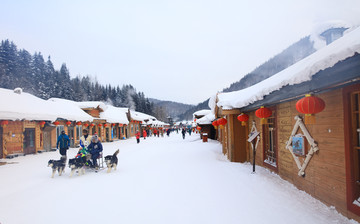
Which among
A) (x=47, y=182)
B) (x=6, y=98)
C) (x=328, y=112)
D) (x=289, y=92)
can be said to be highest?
(x=6, y=98)

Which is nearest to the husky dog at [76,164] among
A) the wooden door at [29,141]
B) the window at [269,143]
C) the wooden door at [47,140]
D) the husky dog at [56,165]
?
the husky dog at [56,165]

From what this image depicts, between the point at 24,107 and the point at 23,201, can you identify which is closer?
the point at 23,201

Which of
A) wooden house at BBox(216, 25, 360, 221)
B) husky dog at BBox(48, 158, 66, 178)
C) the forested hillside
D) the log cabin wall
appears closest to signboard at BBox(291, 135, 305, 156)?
wooden house at BBox(216, 25, 360, 221)

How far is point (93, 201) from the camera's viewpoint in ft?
15.5

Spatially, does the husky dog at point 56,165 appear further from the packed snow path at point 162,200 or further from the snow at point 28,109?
the snow at point 28,109

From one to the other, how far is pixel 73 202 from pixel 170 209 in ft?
7.69

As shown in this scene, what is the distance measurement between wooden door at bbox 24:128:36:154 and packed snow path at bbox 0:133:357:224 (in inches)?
329

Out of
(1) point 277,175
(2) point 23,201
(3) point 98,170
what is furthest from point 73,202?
(1) point 277,175

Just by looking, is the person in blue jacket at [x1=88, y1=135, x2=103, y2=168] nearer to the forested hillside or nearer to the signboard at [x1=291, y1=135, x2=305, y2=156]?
the signboard at [x1=291, y1=135, x2=305, y2=156]

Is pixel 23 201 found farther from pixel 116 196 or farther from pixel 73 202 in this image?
pixel 116 196

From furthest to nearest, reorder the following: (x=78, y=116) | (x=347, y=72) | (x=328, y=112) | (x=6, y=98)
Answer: (x=78, y=116), (x=6, y=98), (x=328, y=112), (x=347, y=72)

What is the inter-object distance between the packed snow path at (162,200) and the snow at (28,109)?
21.5 feet

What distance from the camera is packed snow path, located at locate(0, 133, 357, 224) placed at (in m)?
3.76

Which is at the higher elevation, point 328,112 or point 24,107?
point 24,107
